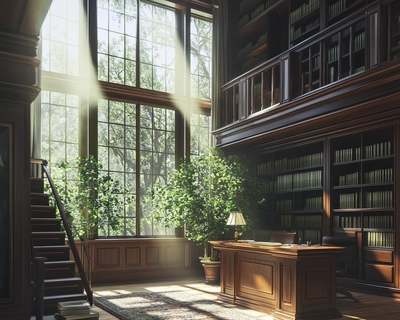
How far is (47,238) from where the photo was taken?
663 cm

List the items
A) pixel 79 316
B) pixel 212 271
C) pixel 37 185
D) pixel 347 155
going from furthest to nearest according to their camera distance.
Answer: pixel 212 271
pixel 347 155
pixel 37 185
pixel 79 316

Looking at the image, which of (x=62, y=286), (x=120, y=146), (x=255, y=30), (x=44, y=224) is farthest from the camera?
(x=255, y=30)

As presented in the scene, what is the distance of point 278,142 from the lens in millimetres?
8617

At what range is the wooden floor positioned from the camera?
18.3 feet

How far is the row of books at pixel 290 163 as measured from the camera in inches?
314

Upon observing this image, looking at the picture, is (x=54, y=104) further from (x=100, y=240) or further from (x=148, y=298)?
(x=148, y=298)

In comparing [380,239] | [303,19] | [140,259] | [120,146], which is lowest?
[140,259]

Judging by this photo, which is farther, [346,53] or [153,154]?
[153,154]

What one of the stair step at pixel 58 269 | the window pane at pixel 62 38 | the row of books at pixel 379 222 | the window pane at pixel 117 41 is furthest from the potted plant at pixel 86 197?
the row of books at pixel 379 222

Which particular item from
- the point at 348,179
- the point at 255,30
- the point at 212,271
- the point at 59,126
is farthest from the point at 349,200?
the point at 59,126

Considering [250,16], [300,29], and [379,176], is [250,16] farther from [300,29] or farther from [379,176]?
[379,176]

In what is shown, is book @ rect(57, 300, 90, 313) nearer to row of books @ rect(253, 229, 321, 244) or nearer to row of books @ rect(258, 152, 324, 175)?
row of books @ rect(253, 229, 321, 244)

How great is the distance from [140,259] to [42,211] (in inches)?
100

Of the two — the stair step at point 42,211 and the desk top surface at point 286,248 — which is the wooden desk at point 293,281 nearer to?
the desk top surface at point 286,248
